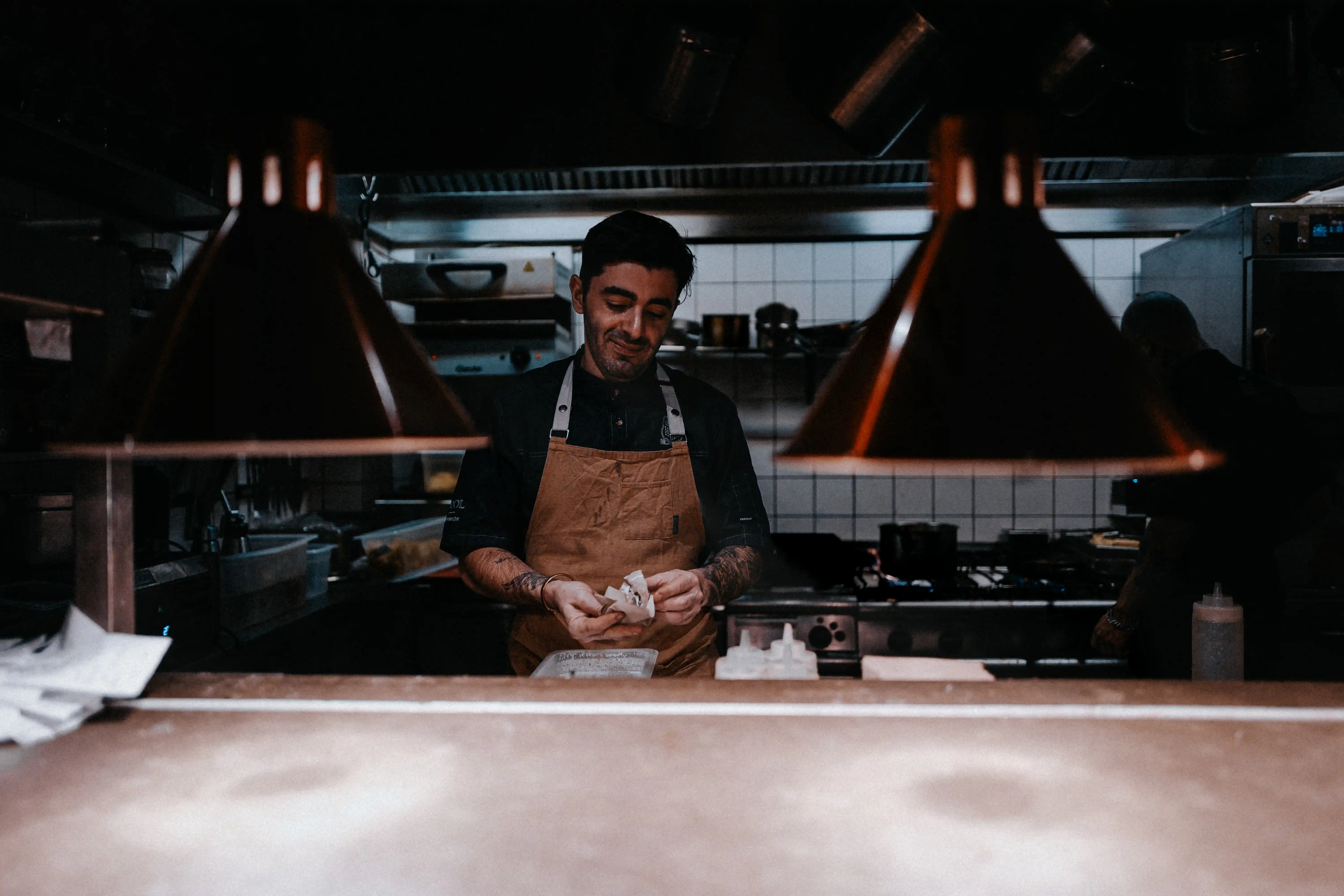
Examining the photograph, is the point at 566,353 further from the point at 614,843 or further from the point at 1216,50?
the point at 614,843

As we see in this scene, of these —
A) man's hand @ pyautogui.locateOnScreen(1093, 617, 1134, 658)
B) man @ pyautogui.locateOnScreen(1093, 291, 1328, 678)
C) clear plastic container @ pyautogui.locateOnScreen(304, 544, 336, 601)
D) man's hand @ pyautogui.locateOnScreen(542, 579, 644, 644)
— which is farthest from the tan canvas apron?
man @ pyautogui.locateOnScreen(1093, 291, 1328, 678)

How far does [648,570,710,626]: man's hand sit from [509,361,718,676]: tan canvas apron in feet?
0.70

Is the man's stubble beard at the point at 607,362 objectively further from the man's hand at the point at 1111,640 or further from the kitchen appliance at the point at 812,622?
the man's hand at the point at 1111,640

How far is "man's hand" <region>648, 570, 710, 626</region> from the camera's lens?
174 cm

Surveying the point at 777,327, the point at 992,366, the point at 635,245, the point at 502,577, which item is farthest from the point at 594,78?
the point at 777,327

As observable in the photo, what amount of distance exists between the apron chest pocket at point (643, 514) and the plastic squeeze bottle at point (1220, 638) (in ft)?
3.75

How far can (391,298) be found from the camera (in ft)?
11.5

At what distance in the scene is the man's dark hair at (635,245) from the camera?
192 cm

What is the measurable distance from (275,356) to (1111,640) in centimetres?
259

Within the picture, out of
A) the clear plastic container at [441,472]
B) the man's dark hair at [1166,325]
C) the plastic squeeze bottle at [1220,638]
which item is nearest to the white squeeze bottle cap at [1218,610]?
the plastic squeeze bottle at [1220,638]

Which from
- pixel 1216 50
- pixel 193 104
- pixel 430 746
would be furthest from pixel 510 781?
pixel 1216 50

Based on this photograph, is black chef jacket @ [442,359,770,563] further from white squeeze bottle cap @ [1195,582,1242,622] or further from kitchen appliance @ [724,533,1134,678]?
white squeeze bottle cap @ [1195,582,1242,622]

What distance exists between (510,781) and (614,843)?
154mm

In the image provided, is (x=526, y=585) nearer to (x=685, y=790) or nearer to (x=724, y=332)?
(x=685, y=790)
